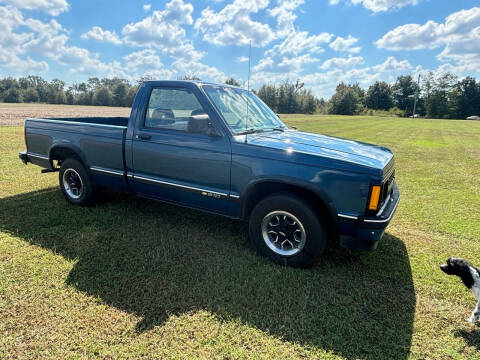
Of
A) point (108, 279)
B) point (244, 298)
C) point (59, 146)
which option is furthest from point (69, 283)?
point (59, 146)

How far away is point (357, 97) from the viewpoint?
82812 mm

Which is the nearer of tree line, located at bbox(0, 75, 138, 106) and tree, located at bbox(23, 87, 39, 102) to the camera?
tree line, located at bbox(0, 75, 138, 106)

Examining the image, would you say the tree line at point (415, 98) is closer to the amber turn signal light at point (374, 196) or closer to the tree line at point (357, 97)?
the tree line at point (357, 97)

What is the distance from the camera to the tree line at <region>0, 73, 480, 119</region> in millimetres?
73438

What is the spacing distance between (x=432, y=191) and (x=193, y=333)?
6047 millimetres

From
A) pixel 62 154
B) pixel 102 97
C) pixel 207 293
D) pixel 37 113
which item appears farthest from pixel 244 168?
pixel 102 97

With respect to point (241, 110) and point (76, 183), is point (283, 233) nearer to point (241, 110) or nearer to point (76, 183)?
point (241, 110)

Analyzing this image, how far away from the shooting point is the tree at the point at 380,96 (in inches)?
3590

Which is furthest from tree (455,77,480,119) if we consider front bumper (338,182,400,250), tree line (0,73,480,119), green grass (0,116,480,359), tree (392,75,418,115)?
front bumper (338,182,400,250)

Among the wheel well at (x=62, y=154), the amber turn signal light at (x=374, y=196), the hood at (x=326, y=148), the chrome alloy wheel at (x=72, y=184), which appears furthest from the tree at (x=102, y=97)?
the amber turn signal light at (x=374, y=196)

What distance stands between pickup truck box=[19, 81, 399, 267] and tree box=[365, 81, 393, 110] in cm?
9852

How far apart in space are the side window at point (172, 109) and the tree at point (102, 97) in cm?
7844

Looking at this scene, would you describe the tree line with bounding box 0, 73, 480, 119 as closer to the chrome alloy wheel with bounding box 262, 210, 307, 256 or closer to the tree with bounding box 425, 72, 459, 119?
the tree with bounding box 425, 72, 459, 119

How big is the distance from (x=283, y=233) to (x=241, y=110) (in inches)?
65.6
